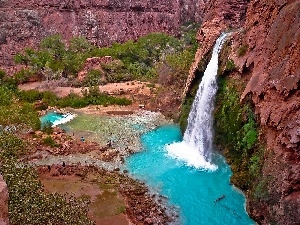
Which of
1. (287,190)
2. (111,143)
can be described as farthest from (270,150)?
(111,143)

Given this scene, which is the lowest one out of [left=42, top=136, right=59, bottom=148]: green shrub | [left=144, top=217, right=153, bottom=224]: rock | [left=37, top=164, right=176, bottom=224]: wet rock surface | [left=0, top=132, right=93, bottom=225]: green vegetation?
[left=42, top=136, right=59, bottom=148]: green shrub

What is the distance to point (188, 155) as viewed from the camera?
78.8ft

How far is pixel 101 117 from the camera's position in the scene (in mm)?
33406

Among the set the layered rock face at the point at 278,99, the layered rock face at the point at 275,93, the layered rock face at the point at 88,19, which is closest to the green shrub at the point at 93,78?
the layered rock face at the point at 88,19

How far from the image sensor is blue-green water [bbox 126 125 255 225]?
57.5 ft

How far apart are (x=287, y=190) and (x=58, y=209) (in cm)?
824

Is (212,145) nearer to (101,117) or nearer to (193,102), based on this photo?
(193,102)

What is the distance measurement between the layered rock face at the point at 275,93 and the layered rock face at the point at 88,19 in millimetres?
40960

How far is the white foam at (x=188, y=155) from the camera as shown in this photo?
2230cm

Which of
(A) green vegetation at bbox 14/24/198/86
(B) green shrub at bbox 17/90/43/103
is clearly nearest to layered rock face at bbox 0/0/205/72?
(A) green vegetation at bbox 14/24/198/86

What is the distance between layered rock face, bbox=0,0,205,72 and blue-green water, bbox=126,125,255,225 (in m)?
36.8

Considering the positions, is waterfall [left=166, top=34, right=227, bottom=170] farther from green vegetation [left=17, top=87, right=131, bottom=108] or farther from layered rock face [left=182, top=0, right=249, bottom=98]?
green vegetation [left=17, top=87, right=131, bottom=108]

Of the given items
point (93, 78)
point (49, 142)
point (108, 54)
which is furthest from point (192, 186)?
point (108, 54)

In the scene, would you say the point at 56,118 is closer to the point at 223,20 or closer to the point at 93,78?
the point at 93,78
